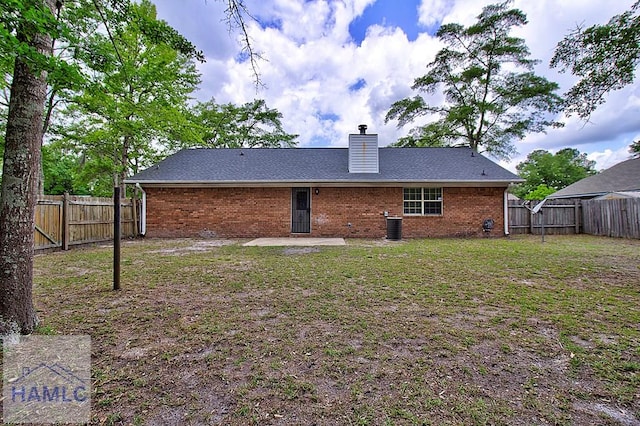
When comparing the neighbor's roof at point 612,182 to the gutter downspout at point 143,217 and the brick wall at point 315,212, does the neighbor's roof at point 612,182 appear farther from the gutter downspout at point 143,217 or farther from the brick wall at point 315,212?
the gutter downspout at point 143,217

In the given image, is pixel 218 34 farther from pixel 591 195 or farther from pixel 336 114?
pixel 591 195

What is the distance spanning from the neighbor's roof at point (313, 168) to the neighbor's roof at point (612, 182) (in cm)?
1048

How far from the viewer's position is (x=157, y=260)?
22.1 ft

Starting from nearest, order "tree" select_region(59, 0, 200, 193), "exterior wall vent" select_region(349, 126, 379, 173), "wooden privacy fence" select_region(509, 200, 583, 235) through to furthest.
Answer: "tree" select_region(59, 0, 200, 193)
"exterior wall vent" select_region(349, 126, 379, 173)
"wooden privacy fence" select_region(509, 200, 583, 235)

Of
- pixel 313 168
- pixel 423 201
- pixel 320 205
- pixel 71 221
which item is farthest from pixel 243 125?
pixel 423 201

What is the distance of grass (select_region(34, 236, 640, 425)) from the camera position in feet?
5.98

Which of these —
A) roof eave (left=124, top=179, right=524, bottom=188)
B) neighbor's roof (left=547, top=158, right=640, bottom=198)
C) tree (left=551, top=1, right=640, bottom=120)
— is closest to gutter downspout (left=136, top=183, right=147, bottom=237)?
roof eave (left=124, top=179, right=524, bottom=188)

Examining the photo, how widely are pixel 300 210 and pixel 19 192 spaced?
368 inches

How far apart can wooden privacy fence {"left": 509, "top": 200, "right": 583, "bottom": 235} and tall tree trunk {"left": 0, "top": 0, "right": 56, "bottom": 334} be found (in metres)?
15.2

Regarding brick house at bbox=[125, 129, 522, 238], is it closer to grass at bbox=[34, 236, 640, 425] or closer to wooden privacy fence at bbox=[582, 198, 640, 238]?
wooden privacy fence at bbox=[582, 198, 640, 238]

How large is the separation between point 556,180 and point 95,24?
45565 mm

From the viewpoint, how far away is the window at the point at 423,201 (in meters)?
11.7

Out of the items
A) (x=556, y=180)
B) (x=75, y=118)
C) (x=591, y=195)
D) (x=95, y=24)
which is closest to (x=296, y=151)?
(x=95, y=24)

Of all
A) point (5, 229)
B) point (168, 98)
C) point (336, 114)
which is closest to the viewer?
point (5, 229)
